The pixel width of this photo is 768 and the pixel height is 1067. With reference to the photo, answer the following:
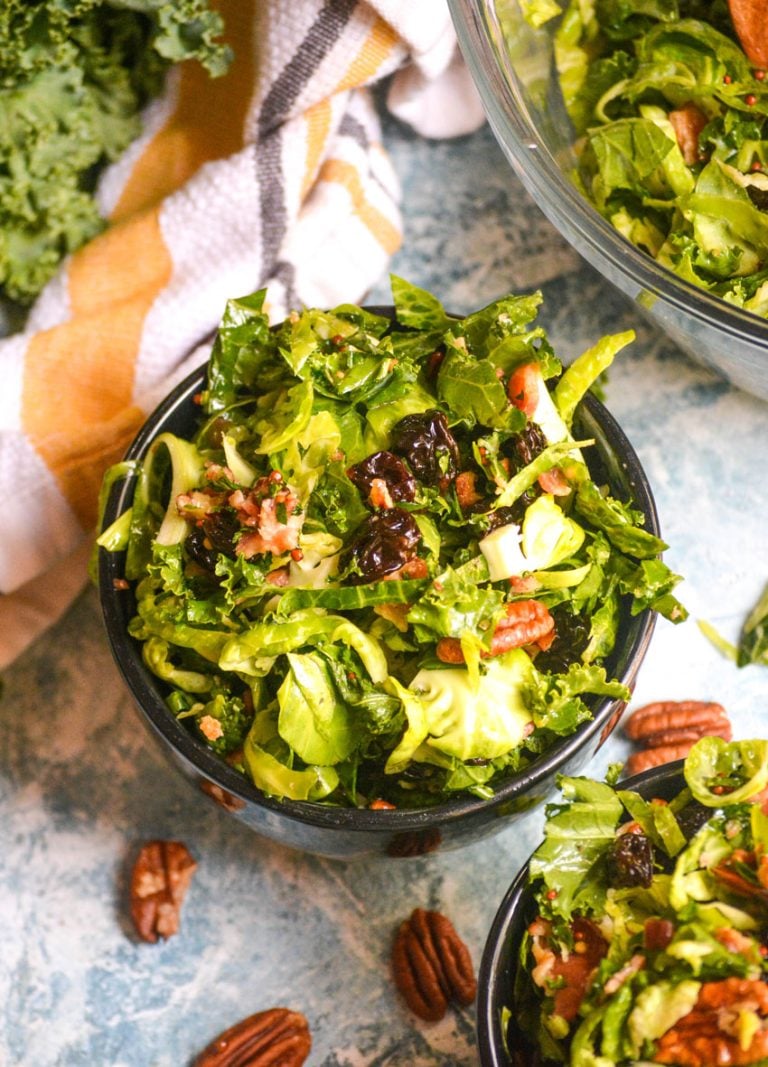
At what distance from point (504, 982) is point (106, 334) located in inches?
44.1

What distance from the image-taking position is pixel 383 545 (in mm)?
1421

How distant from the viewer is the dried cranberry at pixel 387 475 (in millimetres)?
1462

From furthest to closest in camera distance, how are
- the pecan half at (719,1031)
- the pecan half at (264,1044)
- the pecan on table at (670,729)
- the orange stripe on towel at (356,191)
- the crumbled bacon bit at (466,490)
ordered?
the orange stripe on towel at (356,191) → the pecan on table at (670,729) → the pecan half at (264,1044) → the crumbled bacon bit at (466,490) → the pecan half at (719,1031)

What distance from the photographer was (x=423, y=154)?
2.18 metres

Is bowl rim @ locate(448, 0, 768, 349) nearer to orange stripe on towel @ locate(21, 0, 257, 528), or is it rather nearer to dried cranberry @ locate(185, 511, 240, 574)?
orange stripe on towel @ locate(21, 0, 257, 528)

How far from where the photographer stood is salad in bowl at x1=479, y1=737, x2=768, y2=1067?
4.21 ft

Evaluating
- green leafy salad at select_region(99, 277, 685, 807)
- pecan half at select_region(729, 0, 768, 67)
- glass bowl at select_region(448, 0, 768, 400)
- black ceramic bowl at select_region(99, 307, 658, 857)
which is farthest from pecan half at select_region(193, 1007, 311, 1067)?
pecan half at select_region(729, 0, 768, 67)

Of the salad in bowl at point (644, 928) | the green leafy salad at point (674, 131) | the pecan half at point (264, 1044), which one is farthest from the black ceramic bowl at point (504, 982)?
the green leafy salad at point (674, 131)

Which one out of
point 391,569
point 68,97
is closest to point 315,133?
point 68,97

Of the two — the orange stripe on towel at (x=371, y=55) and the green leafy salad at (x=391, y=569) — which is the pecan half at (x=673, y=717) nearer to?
the green leafy salad at (x=391, y=569)

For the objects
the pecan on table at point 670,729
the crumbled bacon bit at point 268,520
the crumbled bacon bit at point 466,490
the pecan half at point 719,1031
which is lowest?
the pecan on table at point 670,729

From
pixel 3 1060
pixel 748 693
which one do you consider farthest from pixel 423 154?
pixel 3 1060

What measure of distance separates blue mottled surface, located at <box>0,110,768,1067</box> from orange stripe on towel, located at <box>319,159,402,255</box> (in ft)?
0.36

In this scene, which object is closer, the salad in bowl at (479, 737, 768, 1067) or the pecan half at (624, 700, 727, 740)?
the salad in bowl at (479, 737, 768, 1067)
